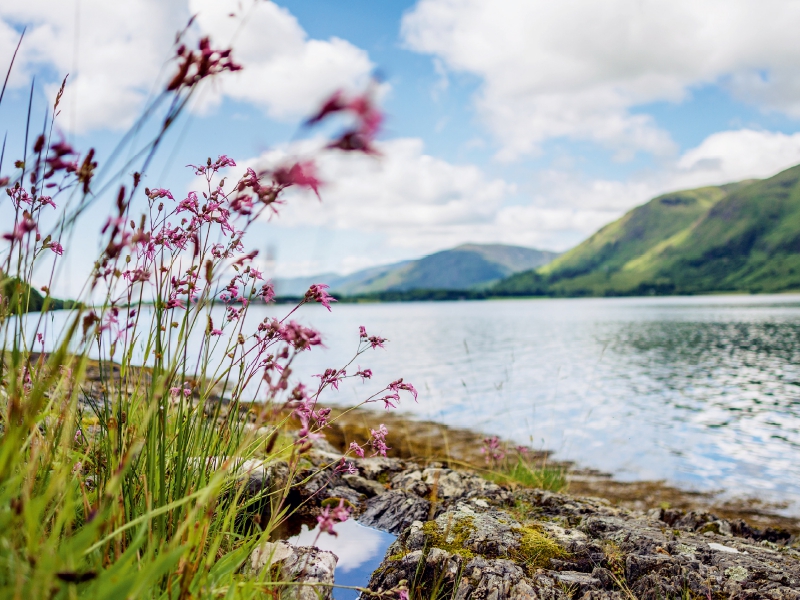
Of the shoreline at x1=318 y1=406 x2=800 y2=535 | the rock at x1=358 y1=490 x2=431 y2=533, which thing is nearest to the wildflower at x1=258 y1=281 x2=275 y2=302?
the rock at x1=358 y1=490 x2=431 y2=533

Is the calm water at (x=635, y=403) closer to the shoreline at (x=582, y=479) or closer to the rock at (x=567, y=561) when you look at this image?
the shoreline at (x=582, y=479)

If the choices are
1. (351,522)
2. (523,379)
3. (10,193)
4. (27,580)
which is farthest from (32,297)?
(523,379)

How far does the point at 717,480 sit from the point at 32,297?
16432 mm

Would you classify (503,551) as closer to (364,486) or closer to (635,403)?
(364,486)

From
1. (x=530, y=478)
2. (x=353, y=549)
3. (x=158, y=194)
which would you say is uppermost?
(x=158, y=194)

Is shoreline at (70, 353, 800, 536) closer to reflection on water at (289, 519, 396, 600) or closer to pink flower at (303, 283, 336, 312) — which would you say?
reflection on water at (289, 519, 396, 600)

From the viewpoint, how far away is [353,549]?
6.48 meters

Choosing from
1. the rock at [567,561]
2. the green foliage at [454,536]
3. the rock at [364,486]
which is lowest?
the rock at [364,486]

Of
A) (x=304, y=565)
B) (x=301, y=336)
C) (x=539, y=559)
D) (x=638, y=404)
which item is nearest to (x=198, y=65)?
→ (x=301, y=336)

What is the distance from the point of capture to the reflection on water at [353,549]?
5.66 metres

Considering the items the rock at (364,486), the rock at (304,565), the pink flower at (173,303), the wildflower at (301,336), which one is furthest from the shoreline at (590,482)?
the wildflower at (301,336)

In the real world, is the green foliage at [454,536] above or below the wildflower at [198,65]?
below

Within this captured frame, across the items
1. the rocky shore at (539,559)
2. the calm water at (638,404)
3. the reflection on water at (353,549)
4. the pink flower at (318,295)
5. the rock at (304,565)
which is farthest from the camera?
the calm water at (638,404)

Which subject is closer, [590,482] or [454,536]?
[454,536]
